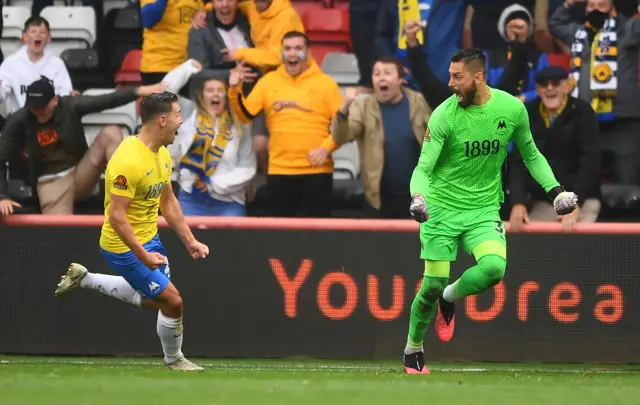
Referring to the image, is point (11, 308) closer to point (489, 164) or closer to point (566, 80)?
point (489, 164)

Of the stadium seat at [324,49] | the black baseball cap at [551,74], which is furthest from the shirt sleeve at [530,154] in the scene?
the stadium seat at [324,49]

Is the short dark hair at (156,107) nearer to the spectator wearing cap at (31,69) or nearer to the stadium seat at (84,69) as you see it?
the spectator wearing cap at (31,69)

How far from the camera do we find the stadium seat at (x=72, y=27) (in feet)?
43.2

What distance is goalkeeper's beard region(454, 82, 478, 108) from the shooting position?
8.35m

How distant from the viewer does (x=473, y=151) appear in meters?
8.49

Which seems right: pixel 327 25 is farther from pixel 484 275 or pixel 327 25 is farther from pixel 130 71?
pixel 484 275

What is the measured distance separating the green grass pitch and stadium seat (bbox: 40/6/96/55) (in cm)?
436

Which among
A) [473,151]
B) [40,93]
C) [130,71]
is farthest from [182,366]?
[130,71]

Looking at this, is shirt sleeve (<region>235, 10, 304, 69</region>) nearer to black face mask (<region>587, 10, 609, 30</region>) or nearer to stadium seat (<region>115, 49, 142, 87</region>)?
stadium seat (<region>115, 49, 142, 87</region>)

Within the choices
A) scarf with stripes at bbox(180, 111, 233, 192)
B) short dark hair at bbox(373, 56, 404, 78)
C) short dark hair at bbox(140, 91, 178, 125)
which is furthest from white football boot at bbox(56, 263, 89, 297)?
short dark hair at bbox(373, 56, 404, 78)

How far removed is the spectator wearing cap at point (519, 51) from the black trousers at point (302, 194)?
177 centimetres

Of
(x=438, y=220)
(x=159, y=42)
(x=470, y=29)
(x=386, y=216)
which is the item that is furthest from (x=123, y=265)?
(x=470, y=29)

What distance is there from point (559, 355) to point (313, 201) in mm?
2498

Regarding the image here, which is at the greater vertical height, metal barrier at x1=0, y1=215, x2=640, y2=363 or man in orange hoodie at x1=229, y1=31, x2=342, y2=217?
man in orange hoodie at x1=229, y1=31, x2=342, y2=217
